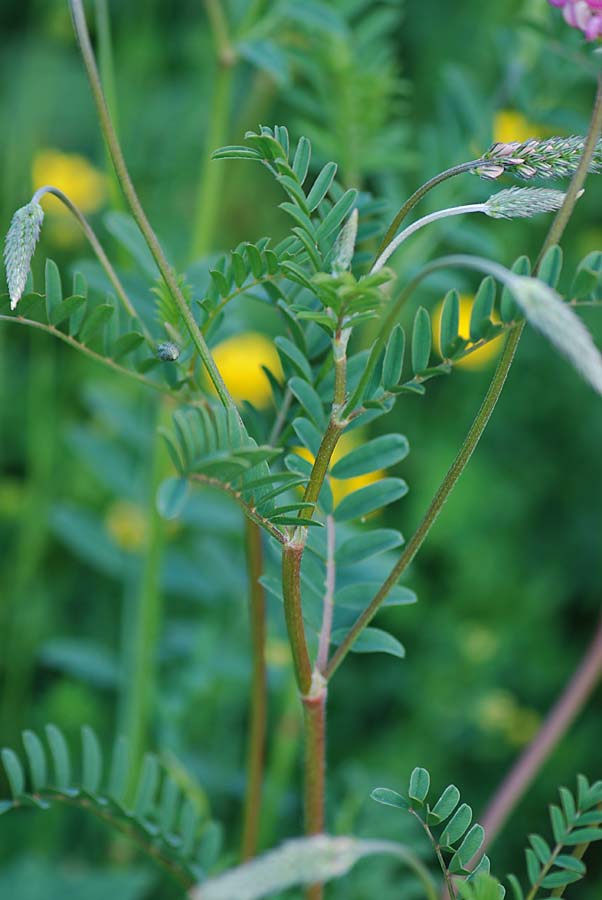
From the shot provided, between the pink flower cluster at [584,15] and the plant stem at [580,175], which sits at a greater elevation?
the pink flower cluster at [584,15]

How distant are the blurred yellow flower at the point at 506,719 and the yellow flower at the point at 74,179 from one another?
1.00m

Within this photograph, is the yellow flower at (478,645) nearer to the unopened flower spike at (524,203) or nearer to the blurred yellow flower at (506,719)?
the blurred yellow flower at (506,719)

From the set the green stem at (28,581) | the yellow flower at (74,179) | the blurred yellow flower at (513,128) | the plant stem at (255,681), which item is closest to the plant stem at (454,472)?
the plant stem at (255,681)

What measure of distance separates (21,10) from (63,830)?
1.57 metres

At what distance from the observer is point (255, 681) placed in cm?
69

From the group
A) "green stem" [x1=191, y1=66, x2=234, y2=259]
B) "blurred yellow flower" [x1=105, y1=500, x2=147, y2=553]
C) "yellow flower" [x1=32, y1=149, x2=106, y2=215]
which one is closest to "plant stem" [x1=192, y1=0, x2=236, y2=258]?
"green stem" [x1=191, y1=66, x2=234, y2=259]

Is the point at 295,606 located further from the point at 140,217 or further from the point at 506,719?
the point at 506,719

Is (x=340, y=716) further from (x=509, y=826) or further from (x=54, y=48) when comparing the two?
(x=54, y=48)

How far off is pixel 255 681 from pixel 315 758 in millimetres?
116

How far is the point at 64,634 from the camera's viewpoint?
136 cm

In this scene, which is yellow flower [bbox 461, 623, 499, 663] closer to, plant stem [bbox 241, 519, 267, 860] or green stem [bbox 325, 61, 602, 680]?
plant stem [bbox 241, 519, 267, 860]

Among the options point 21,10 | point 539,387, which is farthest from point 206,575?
point 21,10

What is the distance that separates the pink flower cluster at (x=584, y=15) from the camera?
510mm

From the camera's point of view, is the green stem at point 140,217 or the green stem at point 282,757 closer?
the green stem at point 140,217
